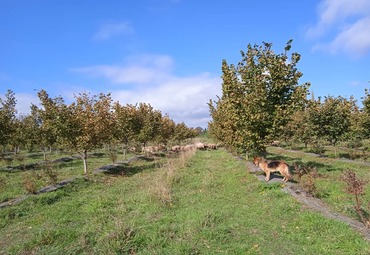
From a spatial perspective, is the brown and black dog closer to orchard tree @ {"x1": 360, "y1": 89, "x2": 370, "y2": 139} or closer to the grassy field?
the grassy field

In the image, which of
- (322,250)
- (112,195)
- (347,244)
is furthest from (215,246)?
(112,195)

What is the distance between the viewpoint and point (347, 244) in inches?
225

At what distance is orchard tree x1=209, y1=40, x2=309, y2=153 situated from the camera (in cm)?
1373

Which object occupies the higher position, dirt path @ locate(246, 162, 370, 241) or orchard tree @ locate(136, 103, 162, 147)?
orchard tree @ locate(136, 103, 162, 147)

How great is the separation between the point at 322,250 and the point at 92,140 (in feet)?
47.3

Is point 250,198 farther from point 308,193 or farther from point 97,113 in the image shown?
point 97,113

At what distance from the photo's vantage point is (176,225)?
7402mm

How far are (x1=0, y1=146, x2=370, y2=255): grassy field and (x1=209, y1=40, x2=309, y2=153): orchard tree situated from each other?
3.03 metres

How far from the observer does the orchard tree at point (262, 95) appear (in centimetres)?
1373

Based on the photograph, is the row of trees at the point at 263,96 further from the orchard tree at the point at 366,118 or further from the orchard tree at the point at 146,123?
the orchard tree at the point at 146,123

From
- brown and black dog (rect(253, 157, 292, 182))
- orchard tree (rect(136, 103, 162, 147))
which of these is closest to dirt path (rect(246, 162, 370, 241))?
brown and black dog (rect(253, 157, 292, 182))

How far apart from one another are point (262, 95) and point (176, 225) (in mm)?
8225

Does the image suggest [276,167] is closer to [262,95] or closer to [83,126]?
[262,95]

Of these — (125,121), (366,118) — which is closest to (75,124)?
(125,121)
